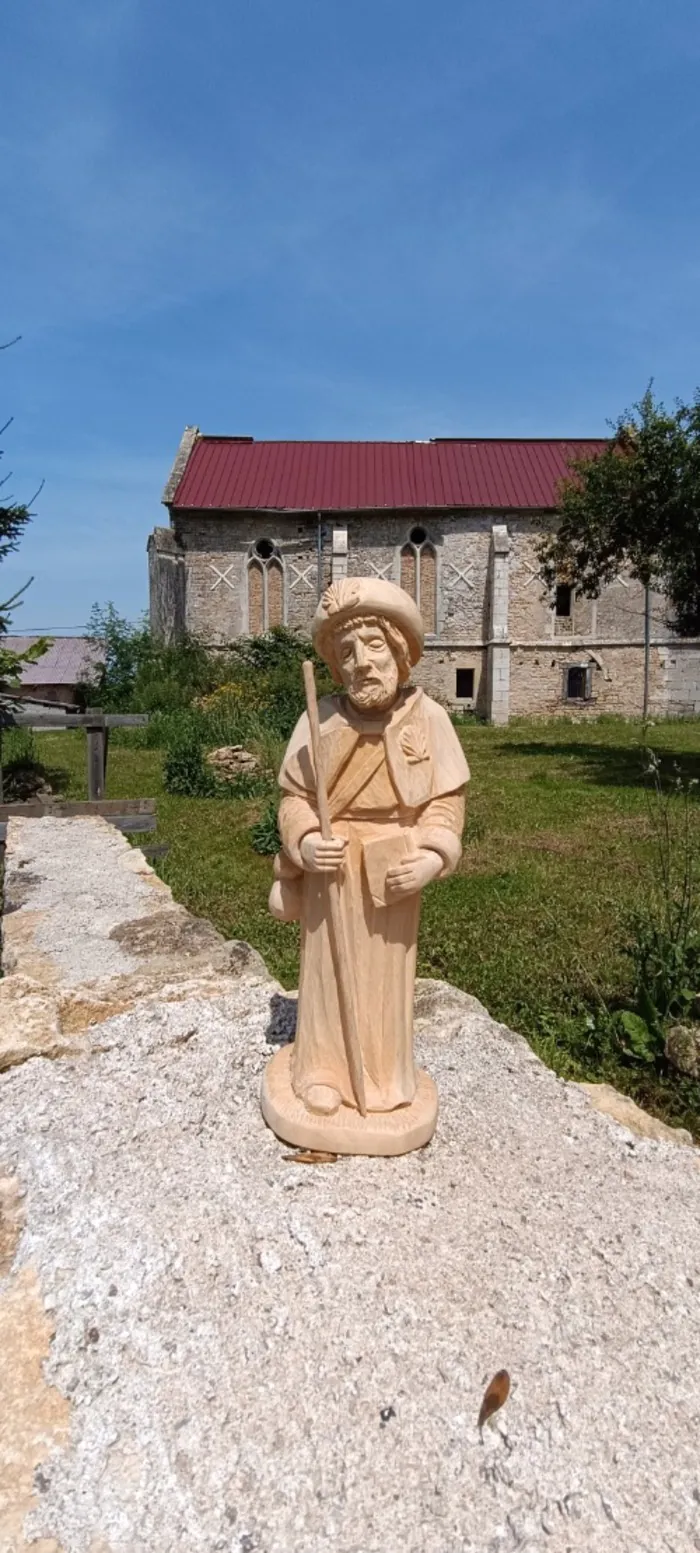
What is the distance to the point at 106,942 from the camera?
4523mm

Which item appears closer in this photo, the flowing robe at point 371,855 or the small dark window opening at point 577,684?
the flowing robe at point 371,855

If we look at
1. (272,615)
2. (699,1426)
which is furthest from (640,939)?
(272,615)

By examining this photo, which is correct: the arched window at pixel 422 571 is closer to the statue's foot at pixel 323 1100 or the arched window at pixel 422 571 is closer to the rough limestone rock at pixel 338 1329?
the rough limestone rock at pixel 338 1329

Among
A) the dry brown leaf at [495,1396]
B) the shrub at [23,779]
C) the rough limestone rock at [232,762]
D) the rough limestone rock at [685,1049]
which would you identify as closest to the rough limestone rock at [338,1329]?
the dry brown leaf at [495,1396]

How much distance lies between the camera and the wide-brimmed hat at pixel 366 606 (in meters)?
2.36

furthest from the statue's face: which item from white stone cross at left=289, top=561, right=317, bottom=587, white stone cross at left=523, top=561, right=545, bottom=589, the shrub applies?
white stone cross at left=523, top=561, right=545, bottom=589

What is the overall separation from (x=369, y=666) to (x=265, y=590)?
21.0 metres

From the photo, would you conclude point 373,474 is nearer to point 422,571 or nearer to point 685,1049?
point 422,571

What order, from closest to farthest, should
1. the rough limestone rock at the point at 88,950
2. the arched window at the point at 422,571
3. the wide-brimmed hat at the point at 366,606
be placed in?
the wide-brimmed hat at the point at 366,606
the rough limestone rock at the point at 88,950
the arched window at the point at 422,571

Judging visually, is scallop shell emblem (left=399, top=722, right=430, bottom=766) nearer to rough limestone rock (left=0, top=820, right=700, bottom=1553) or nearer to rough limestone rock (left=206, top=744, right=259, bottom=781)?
rough limestone rock (left=0, top=820, right=700, bottom=1553)

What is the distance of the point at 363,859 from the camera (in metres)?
2.50

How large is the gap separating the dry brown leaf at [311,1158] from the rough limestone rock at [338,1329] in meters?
0.03

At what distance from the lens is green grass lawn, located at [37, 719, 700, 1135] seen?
424 centimetres

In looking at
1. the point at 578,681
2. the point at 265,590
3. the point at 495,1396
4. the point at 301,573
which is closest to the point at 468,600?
the point at 578,681
